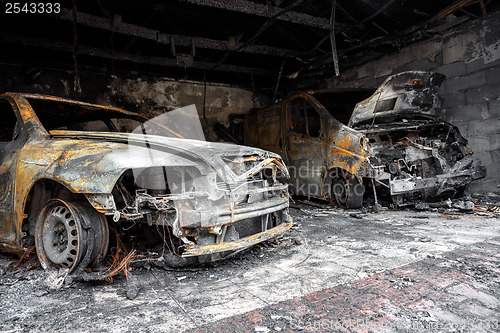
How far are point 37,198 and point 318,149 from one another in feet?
13.6

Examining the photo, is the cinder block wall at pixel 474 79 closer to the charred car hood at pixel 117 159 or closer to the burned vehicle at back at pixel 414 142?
the burned vehicle at back at pixel 414 142

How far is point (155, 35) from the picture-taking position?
19.4 ft

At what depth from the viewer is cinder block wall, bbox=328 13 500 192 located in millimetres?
5395

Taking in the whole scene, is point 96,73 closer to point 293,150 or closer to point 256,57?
point 256,57

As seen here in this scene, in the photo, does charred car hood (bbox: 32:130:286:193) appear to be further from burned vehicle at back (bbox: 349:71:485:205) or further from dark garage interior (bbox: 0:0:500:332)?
burned vehicle at back (bbox: 349:71:485:205)

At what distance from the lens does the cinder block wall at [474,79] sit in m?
5.39

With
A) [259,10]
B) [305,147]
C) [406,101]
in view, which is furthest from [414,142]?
[259,10]

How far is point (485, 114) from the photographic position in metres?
5.55

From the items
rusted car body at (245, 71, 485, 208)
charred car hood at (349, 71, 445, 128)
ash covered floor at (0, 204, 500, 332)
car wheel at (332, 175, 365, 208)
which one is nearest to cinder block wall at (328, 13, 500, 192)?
rusted car body at (245, 71, 485, 208)

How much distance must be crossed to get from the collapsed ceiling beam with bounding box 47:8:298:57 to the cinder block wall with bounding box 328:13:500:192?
3136 millimetres

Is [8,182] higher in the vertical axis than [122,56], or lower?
lower

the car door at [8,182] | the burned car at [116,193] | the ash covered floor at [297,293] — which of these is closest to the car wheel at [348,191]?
the ash covered floor at [297,293]

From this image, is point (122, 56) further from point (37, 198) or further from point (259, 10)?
point (37, 198)

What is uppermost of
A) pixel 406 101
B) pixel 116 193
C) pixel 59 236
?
pixel 406 101
